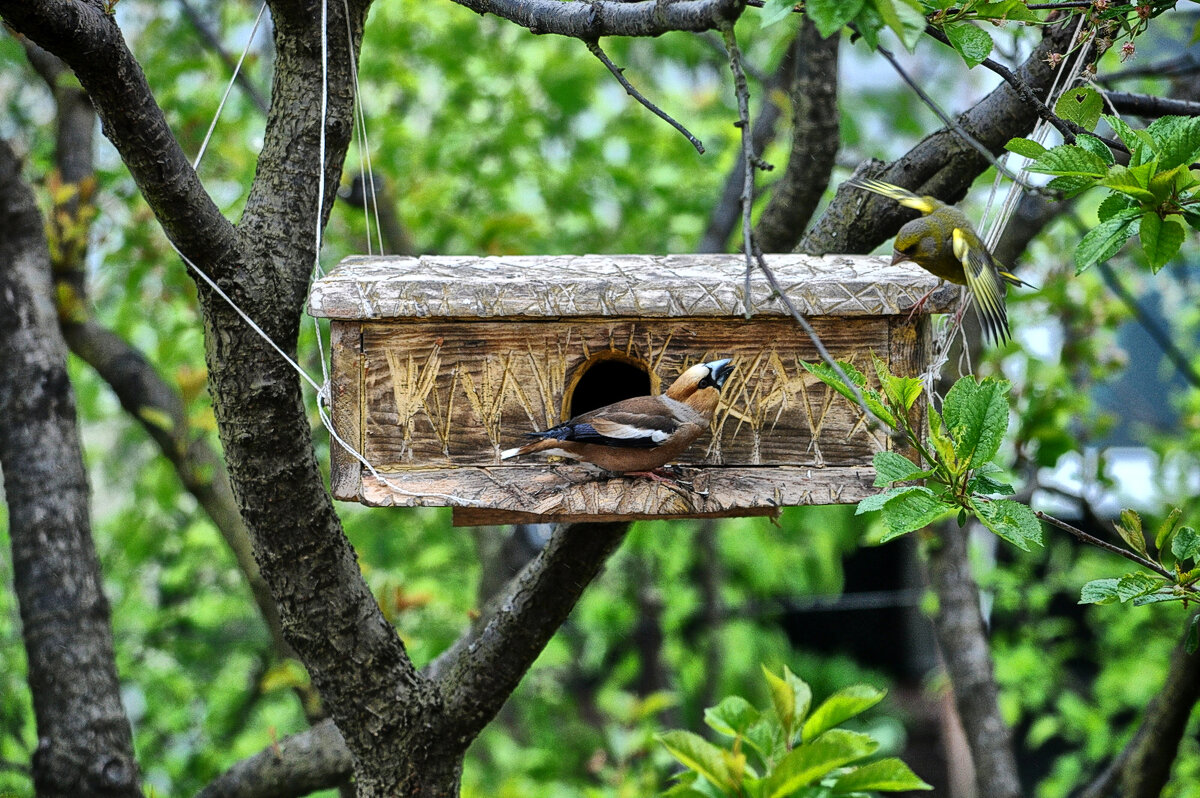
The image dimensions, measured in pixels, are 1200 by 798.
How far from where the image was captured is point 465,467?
222cm

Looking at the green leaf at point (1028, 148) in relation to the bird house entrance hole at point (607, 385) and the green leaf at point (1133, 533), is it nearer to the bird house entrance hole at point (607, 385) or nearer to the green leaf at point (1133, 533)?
the green leaf at point (1133, 533)

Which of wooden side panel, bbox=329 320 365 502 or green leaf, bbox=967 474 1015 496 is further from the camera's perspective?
wooden side panel, bbox=329 320 365 502

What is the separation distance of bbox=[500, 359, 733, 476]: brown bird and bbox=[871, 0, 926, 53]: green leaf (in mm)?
892

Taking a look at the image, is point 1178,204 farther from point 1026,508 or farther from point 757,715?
point 757,715

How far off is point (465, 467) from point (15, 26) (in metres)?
1.11

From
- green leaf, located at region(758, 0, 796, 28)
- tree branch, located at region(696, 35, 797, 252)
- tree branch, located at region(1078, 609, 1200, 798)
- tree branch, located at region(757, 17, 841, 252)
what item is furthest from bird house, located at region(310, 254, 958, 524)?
tree branch, located at region(696, 35, 797, 252)

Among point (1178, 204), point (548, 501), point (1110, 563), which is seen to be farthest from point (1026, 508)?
point (1110, 563)

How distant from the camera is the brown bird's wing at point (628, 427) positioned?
202 centimetres

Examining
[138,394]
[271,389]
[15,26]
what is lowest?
[138,394]

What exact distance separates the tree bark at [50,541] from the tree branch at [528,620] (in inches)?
39.8

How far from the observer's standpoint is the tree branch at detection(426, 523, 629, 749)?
8.51 feet

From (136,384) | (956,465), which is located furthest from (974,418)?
(136,384)

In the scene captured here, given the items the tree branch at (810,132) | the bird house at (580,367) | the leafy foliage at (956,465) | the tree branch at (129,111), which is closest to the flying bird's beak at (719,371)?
the bird house at (580,367)

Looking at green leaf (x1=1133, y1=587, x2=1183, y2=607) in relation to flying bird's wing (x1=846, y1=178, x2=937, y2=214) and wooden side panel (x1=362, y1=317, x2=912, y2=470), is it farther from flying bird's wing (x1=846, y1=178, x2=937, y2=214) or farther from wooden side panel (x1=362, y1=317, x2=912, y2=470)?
flying bird's wing (x1=846, y1=178, x2=937, y2=214)
